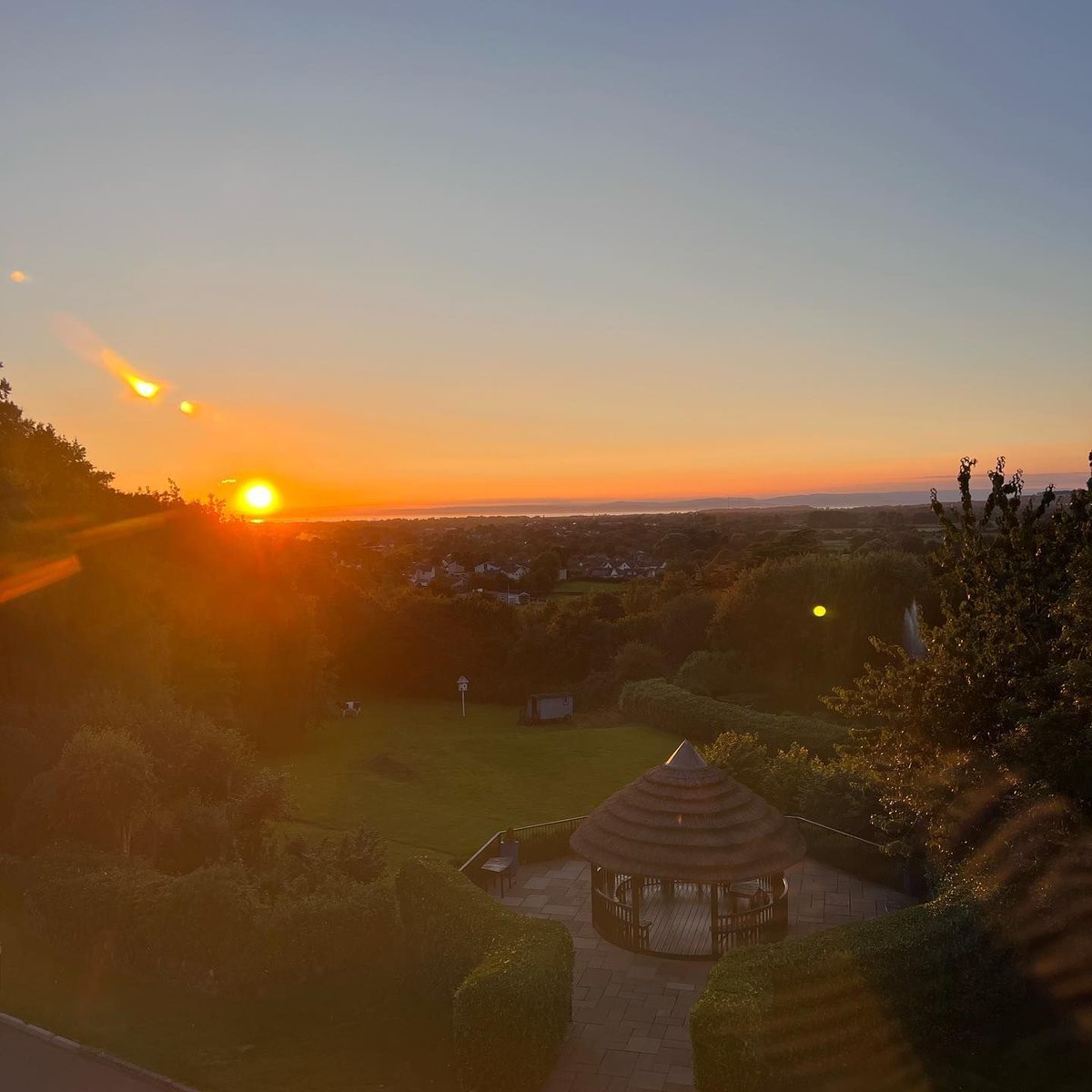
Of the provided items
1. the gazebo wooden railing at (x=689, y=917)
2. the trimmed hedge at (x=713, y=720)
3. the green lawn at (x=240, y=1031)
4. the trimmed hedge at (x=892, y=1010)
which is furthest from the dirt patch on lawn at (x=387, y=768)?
the trimmed hedge at (x=892, y=1010)

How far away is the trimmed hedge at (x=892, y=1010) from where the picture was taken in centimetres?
1123

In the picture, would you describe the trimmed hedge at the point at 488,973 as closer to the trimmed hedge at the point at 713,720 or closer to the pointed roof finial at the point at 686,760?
the pointed roof finial at the point at 686,760

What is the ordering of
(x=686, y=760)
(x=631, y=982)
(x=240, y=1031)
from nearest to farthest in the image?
(x=240, y=1031)
(x=631, y=982)
(x=686, y=760)

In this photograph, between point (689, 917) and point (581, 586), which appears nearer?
point (689, 917)

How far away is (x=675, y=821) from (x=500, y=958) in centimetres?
451

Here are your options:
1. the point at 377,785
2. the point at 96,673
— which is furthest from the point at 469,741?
the point at 96,673

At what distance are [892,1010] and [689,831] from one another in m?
4.36

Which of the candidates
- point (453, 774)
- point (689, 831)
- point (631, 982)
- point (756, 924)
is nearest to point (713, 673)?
point (453, 774)

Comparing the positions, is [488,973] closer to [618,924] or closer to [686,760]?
[618,924]

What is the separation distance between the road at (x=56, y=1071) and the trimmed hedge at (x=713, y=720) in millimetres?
19514

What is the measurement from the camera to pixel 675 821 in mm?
15711

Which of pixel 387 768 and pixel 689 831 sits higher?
pixel 689 831

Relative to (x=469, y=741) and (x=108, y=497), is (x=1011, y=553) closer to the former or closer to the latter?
(x=469, y=741)

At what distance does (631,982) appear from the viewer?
1495cm
